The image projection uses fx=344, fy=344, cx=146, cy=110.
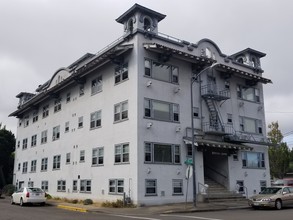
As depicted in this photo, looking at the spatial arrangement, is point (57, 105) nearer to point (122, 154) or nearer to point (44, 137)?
point (44, 137)

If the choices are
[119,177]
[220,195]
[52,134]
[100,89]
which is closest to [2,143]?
[52,134]

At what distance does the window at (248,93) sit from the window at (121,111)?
11908 millimetres

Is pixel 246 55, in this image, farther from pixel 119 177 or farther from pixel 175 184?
pixel 119 177

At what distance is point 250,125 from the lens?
31.8 meters

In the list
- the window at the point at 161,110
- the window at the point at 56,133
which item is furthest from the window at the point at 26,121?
the window at the point at 161,110

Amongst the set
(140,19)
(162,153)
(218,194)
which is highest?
(140,19)

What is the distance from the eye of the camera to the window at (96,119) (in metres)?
28.2

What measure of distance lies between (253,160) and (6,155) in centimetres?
3596

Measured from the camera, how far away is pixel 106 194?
25.4 meters

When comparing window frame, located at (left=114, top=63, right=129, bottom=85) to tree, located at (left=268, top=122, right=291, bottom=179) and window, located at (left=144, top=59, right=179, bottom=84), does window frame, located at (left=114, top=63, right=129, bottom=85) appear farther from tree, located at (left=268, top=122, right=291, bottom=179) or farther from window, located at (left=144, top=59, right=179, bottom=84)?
tree, located at (left=268, top=122, right=291, bottom=179)

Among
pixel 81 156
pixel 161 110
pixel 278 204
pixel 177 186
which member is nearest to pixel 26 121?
pixel 81 156

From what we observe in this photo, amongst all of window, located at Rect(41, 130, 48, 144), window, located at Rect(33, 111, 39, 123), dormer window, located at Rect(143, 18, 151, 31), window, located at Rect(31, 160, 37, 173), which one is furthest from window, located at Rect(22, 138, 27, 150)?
dormer window, located at Rect(143, 18, 151, 31)

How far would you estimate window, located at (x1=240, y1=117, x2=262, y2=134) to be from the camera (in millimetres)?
31036

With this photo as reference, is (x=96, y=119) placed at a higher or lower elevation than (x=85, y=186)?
higher
